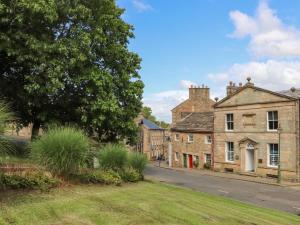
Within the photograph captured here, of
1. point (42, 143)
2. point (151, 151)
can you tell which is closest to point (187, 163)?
point (151, 151)

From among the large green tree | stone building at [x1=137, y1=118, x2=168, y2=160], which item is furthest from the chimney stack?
the large green tree

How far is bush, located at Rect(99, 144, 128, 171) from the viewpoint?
16.6 metres

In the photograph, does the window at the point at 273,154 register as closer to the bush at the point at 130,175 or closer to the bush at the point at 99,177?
the bush at the point at 130,175

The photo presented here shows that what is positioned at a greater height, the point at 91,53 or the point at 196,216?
the point at 91,53

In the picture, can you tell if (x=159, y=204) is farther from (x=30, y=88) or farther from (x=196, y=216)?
(x=30, y=88)

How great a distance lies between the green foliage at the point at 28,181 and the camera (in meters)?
10.8

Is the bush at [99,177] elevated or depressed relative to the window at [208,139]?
depressed

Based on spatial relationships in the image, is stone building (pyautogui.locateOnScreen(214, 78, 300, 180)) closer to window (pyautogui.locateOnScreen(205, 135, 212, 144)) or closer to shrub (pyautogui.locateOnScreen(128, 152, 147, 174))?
window (pyautogui.locateOnScreen(205, 135, 212, 144))

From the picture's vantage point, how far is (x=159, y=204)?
11289 mm

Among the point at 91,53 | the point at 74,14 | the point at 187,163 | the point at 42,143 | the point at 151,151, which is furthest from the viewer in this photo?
the point at 151,151

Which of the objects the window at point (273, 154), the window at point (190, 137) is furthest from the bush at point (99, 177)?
the window at point (190, 137)

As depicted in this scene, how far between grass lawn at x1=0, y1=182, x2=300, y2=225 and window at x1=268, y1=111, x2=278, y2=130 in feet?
98.2

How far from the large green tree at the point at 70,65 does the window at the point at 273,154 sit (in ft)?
58.3

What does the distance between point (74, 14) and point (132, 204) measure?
628 inches
